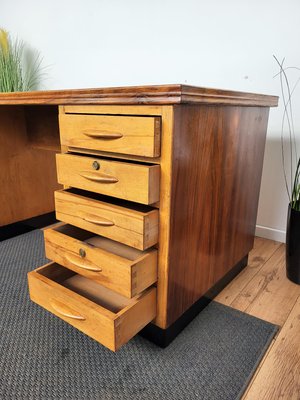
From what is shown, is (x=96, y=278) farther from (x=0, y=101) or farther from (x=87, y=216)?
(x=0, y=101)

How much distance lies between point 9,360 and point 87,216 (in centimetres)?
44

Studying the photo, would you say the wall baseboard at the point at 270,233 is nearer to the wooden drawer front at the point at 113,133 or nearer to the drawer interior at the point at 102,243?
the drawer interior at the point at 102,243

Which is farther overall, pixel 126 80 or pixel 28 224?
pixel 126 80

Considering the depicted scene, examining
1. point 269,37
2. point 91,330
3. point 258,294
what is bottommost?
point 258,294

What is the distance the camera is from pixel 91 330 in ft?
2.47

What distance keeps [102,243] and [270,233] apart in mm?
985

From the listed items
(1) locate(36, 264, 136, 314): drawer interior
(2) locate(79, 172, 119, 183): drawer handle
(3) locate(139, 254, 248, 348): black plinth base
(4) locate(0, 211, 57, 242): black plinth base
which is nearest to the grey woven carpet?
(3) locate(139, 254, 248, 348): black plinth base

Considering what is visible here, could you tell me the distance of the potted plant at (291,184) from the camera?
1.16 meters

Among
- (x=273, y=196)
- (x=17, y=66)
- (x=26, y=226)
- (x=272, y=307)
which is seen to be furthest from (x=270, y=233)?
(x=17, y=66)

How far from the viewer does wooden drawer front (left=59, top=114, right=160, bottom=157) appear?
69cm

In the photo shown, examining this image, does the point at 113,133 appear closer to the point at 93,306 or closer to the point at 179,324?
the point at 93,306

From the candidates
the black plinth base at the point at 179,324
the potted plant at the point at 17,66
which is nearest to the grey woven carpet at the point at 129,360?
the black plinth base at the point at 179,324

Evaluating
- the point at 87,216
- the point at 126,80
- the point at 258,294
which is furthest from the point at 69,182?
the point at 126,80

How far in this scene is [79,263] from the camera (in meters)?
0.85
